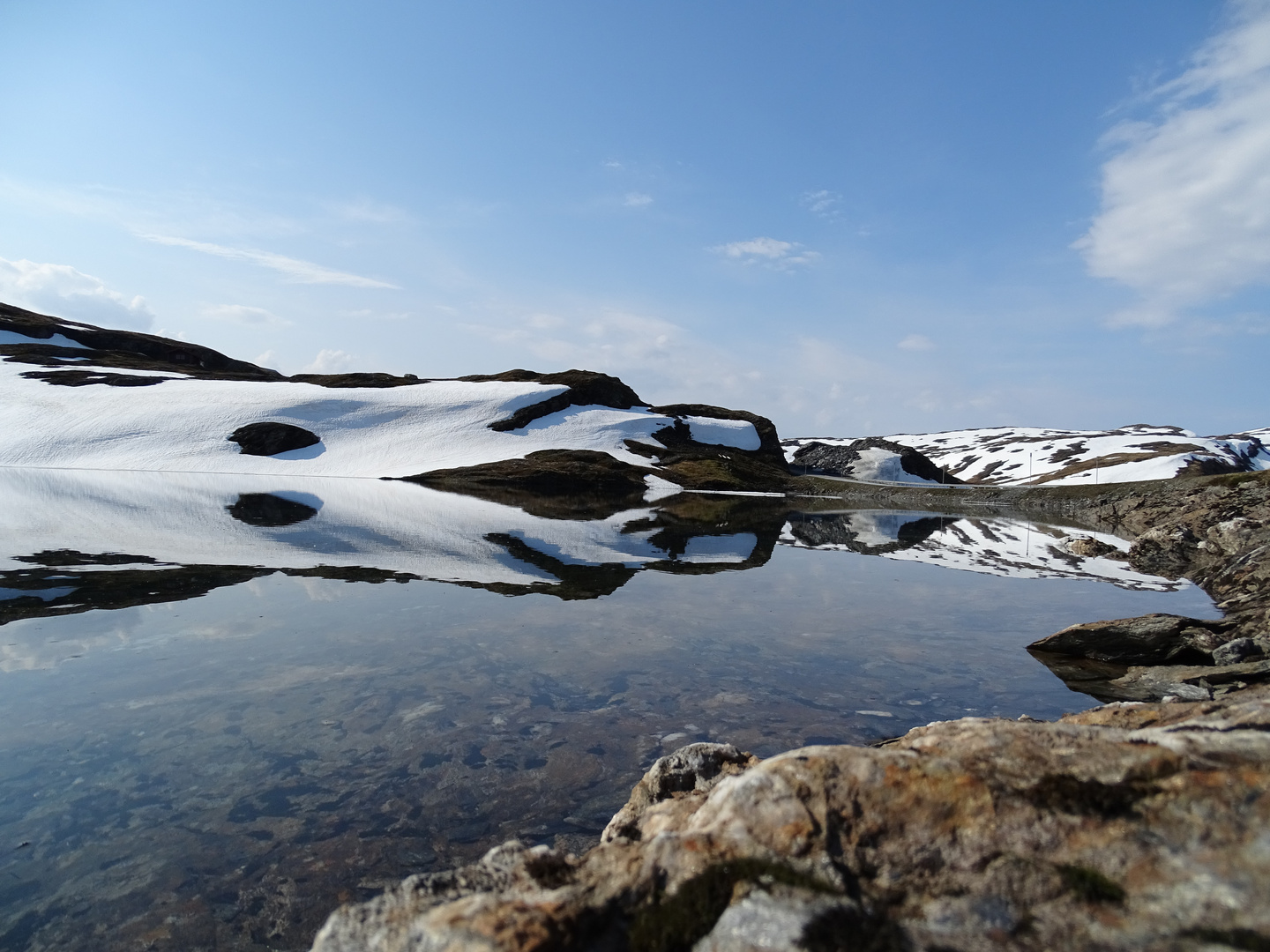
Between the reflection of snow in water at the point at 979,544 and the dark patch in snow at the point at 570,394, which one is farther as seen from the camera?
the dark patch in snow at the point at 570,394

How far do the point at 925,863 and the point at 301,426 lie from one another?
114m

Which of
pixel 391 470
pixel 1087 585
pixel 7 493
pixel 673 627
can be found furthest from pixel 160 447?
pixel 1087 585

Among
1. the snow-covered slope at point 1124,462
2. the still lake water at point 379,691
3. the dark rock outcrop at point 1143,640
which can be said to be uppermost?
the snow-covered slope at point 1124,462

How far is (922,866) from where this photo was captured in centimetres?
452

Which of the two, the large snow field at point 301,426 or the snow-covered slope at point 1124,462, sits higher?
the snow-covered slope at point 1124,462

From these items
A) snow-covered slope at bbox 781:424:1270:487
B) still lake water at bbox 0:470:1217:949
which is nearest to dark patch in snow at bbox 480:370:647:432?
snow-covered slope at bbox 781:424:1270:487

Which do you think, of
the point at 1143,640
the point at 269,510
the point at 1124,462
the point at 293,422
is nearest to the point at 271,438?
the point at 293,422

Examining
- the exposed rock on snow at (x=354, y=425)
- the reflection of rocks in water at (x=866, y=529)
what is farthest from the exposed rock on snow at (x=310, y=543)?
the exposed rock on snow at (x=354, y=425)

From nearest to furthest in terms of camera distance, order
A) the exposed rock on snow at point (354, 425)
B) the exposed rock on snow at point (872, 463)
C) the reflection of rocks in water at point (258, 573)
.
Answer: the reflection of rocks in water at point (258, 573) < the exposed rock on snow at point (354, 425) < the exposed rock on snow at point (872, 463)

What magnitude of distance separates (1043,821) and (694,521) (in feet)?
150

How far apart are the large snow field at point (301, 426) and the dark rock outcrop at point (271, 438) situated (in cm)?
123

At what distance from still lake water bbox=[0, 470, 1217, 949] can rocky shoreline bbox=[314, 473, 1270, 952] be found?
10.8 feet

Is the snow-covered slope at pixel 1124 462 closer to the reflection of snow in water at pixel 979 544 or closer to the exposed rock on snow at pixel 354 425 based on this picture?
the exposed rock on snow at pixel 354 425

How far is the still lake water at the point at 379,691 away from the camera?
23.9 feet
